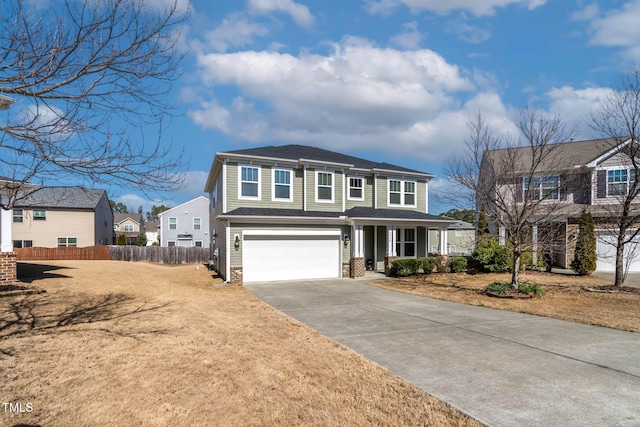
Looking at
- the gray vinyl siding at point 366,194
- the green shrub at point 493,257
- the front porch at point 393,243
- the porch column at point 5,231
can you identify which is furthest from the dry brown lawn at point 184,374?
the green shrub at point 493,257

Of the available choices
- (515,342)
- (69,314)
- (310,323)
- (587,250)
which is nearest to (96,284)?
(69,314)

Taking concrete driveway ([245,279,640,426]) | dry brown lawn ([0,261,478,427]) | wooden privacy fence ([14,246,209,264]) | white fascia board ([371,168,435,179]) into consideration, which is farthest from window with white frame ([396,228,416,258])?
wooden privacy fence ([14,246,209,264])

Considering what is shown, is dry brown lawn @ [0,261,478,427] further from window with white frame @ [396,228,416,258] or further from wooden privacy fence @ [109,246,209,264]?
wooden privacy fence @ [109,246,209,264]

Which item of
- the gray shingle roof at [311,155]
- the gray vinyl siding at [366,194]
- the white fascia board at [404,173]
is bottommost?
the gray vinyl siding at [366,194]

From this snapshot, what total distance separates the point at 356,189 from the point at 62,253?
24.3m

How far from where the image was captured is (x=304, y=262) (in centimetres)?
1672

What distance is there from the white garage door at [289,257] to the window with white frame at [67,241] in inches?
974

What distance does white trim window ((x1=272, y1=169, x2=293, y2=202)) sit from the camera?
1691 centimetres

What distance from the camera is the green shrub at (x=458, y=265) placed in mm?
19031

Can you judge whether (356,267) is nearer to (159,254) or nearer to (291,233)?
(291,233)

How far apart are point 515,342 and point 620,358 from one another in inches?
59.0

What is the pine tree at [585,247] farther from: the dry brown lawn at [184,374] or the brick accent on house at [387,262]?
the dry brown lawn at [184,374]

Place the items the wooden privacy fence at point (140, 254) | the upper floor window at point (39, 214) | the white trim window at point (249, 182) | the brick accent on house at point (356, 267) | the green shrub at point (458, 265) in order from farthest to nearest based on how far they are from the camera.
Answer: the upper floor window at point (39, 214), the wooden privacy fence at point (140, 254), the green shrub at point (458, 265), the brick accent on house at point (356, 267), the white trim window at point (249, 182)

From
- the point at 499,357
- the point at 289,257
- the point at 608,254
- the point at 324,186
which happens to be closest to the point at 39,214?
the point at 289,257
